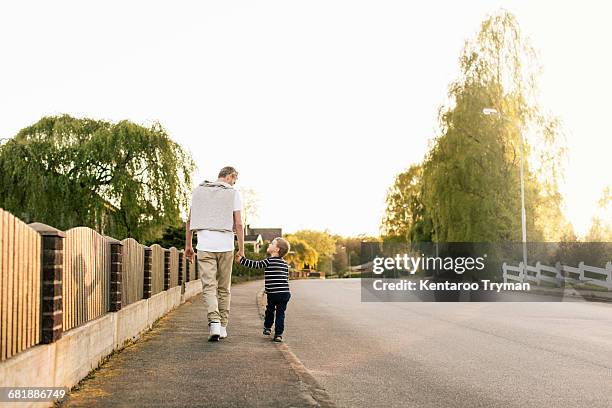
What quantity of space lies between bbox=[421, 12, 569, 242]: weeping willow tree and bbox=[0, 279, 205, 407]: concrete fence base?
23.8 meters

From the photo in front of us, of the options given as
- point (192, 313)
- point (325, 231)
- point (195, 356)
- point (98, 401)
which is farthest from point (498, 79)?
point (325, 231)

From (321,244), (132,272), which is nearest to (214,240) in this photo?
(132,272)

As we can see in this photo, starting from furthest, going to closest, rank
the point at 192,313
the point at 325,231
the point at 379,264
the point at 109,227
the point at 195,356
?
the point at 325,231 < the point at 379,264 < the point at 109,227 < the point at 192,313 < the point at 195,356

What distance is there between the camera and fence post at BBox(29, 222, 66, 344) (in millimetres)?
5254

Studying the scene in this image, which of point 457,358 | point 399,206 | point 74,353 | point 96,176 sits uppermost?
point 399,206

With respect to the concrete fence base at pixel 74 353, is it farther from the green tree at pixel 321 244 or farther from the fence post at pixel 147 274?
the green tree at pixel 321 244

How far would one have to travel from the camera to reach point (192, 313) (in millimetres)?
14453

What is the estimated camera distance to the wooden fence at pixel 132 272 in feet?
30.2

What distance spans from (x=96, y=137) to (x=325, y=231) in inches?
4118

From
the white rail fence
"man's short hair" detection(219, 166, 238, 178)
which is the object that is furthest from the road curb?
the white rail fence

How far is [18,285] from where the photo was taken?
4.71 m

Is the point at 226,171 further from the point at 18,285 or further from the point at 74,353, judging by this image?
the point at 18,285

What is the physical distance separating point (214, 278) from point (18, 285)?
173 inches

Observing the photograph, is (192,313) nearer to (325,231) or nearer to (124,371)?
(124,371)
